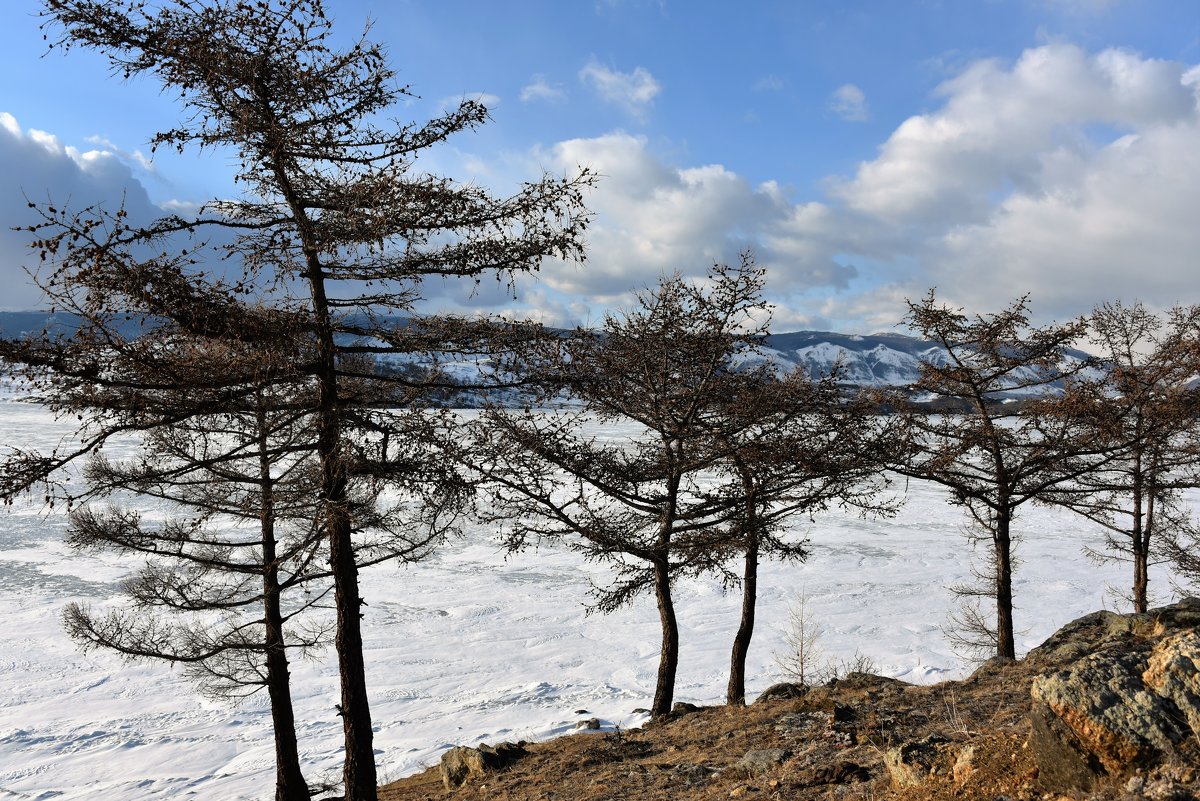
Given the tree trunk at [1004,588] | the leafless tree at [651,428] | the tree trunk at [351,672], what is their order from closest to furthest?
the tree trunk at [351,672] < the leafless tree at [651,428] < the tree trunk at [1004,588]

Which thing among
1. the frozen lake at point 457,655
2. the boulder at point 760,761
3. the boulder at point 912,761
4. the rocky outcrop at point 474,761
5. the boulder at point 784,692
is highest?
the boulder at point 912,761

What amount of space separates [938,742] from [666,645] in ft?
23.3

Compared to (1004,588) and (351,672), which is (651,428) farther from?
(1004,588)

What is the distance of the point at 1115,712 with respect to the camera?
3.69 meters

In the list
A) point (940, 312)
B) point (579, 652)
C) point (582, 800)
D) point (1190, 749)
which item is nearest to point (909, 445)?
point (940, 312)


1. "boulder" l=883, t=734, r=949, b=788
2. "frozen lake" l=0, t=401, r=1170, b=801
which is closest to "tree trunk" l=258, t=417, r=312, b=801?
"frozen lake" l=0, t=401, r=1170, b=801

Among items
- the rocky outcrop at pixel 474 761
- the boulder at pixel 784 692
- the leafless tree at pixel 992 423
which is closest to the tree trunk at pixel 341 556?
the rocky outcrop at pixel 474 761

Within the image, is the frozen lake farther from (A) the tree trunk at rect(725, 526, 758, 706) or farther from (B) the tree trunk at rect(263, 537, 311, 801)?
(A) the tree trunk at rect(725, 526, 758, 706)

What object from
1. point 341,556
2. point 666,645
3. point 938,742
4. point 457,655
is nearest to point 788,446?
point 666,645

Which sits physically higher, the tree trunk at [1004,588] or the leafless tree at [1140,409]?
the leafless tree at [1140,409]

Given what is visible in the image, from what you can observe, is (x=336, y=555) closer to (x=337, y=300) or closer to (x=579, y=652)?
(x=337, y=300)

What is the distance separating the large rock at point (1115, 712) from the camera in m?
3.62

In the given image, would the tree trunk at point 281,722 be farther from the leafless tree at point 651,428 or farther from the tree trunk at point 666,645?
the tree trunk at point 666,645

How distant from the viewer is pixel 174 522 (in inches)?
376
